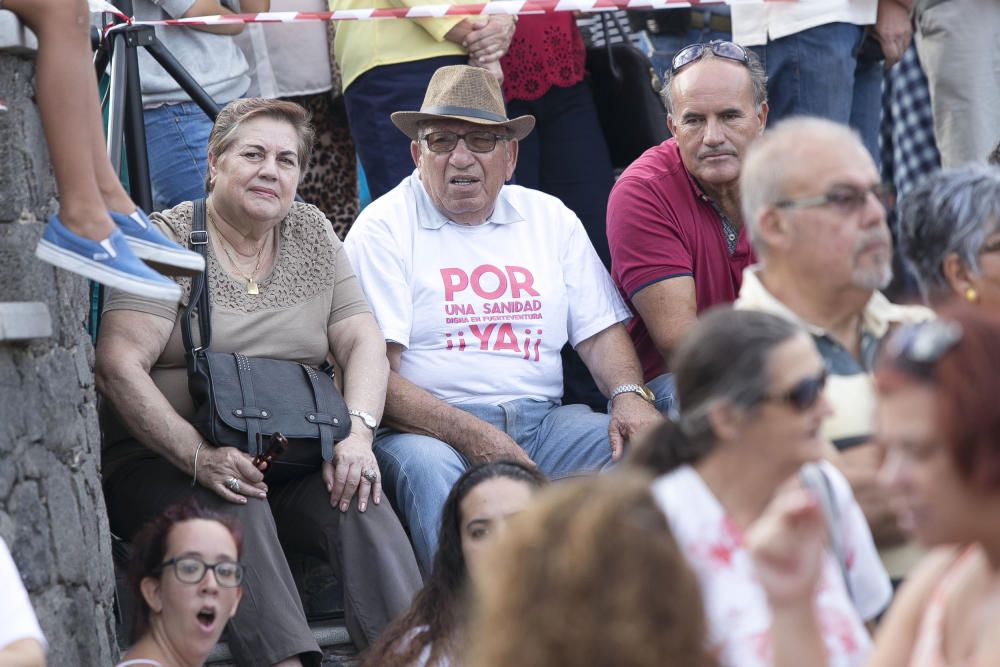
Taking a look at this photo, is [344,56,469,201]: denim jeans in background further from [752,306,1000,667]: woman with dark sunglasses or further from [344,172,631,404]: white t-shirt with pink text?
[752,306,1000,667]: woman with dark sunglasses

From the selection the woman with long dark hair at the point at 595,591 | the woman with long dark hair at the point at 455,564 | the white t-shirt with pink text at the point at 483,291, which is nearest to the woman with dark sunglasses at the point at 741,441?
the woman with long dark hair at the point at 595,591

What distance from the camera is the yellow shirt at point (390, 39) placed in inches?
221

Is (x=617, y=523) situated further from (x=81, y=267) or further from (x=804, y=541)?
(x=81, y=267)

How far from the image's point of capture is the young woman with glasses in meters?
3.73

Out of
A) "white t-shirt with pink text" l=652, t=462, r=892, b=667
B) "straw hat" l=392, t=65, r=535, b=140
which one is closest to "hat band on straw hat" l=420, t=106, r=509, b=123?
"straw hat" l=392, t=65, r=535, b=140

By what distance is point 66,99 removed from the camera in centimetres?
369

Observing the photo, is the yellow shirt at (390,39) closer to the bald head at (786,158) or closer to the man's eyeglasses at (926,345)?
the bald head at (786,158)

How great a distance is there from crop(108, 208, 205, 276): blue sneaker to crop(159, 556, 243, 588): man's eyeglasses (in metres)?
0.74

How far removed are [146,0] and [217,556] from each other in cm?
252

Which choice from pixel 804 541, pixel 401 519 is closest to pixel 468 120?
pixel 401 519

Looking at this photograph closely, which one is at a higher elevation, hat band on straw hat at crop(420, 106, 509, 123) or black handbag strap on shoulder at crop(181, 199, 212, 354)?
hat band on straw hat at crop(420, 106, 509, 123)

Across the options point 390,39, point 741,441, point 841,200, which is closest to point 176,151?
point 390,39

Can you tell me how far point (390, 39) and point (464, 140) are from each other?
25.6 inches

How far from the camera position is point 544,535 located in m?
1.79
